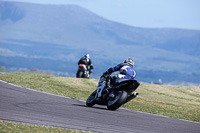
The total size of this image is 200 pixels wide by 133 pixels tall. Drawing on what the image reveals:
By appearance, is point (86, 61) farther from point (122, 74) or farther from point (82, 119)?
point (82, 119)

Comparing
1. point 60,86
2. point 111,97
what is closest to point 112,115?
point 111,97

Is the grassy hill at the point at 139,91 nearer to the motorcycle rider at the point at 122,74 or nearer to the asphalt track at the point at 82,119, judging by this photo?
the motorcycle rider at the point at 122,74

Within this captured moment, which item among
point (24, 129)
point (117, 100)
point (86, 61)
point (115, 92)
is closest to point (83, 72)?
point (86, 61)

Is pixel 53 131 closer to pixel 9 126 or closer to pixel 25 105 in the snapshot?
pixel 9 126

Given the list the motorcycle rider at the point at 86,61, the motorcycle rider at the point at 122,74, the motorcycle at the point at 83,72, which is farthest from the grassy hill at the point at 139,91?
the motorcycle rider at the point at 86,61

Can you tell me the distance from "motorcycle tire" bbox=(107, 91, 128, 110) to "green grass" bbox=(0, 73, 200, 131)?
2.26 metres

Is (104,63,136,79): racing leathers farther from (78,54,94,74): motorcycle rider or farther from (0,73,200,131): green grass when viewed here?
Result: (78,54,94,74): motorcycle rider

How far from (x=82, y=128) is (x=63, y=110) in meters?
2.68

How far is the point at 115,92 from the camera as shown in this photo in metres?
13.8

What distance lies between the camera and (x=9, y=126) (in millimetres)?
8969

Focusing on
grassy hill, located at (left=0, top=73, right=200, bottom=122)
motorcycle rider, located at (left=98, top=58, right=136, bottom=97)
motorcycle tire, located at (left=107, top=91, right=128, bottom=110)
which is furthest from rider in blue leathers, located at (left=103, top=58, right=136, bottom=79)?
grassy hill, located at (left=0, top=73, right=200, bottom=122)

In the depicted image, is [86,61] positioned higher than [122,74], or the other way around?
[86,61]

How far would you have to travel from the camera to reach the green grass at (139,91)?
60.0ft

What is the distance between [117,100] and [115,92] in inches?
12.9
